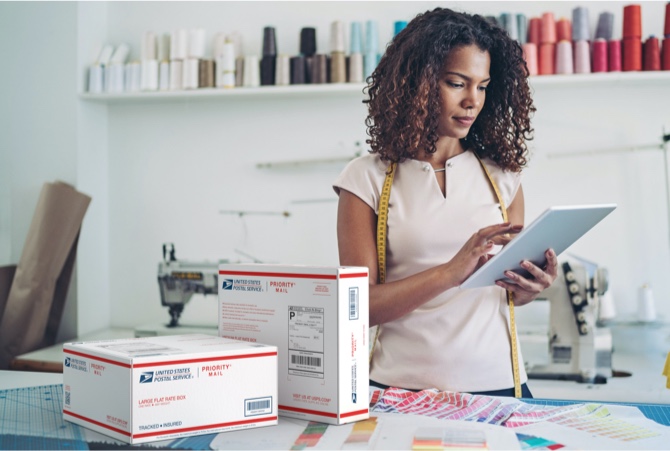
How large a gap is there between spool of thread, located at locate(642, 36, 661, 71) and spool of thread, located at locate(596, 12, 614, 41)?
0.46ft

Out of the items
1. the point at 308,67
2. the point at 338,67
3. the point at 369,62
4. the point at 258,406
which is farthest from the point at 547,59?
the point at 258,406

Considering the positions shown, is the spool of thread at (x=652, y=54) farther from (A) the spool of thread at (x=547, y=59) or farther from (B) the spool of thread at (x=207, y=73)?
(B) the spool of thread at (x=207, y=73)

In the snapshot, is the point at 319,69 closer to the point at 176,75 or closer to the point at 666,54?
the point at 176,75

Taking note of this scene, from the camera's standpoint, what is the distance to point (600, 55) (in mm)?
2807

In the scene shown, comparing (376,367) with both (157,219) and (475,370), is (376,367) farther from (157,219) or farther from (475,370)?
(157,219)

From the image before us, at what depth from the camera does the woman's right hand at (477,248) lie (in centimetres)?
126

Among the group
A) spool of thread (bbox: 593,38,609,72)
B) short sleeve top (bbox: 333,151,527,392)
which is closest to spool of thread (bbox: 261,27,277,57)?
spool of thread (bbox: 593,38,609,72)

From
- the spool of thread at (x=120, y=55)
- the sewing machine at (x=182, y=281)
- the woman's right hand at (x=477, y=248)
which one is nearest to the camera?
the woman's right hand at (x=477, y=248)

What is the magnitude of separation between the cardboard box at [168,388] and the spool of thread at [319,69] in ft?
6.60

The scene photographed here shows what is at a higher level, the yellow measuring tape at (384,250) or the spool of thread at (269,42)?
the spool of thread at (269,42)

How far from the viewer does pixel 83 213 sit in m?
3.01

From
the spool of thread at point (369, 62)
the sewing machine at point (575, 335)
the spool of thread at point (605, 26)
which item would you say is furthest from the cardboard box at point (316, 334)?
the spool of thread at point (605, 26)

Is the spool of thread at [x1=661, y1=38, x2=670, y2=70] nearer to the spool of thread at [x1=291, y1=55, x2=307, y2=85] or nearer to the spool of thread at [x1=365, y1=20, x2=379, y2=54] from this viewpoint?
the spool of thread at [x1=365, y1=20, x2=379, y2=54]

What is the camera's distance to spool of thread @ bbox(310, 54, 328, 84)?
2986 mm
